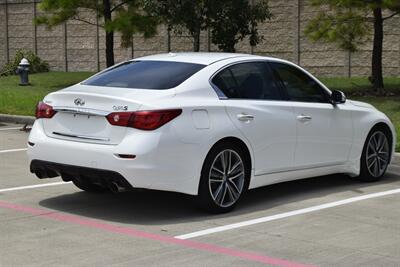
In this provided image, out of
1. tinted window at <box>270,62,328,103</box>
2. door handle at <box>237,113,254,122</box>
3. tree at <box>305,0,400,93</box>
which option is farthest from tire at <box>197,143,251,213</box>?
tree at <box>305,0,400,93</box>

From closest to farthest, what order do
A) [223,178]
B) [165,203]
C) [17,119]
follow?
1. [223,178]
2. [165,203]
3. [17,119]

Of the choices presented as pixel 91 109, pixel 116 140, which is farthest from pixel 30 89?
pixel 116 140

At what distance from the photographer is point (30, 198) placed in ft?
24.7

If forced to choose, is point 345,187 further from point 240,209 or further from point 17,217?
point 17,217

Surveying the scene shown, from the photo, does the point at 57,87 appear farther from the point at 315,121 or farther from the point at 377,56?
the point at 315,121

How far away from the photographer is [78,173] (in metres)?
6.65

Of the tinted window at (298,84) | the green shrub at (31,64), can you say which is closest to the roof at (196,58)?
the tinted window at (298,84)

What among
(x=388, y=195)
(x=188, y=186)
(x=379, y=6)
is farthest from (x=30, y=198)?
(x=379, y=6)

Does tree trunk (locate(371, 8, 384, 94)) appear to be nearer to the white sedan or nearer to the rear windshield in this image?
the white sedan

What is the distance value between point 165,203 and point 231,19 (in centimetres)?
1275

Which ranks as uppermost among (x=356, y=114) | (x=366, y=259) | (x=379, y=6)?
(x=379, y=6)

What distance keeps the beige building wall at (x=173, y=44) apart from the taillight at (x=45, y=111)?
15.4m

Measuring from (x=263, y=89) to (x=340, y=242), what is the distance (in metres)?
2.16

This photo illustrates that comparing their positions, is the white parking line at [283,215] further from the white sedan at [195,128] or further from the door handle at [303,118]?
the door handle at [303,118]
